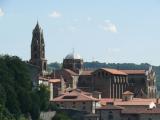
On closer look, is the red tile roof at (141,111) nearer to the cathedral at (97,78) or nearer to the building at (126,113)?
the building at (126,113)

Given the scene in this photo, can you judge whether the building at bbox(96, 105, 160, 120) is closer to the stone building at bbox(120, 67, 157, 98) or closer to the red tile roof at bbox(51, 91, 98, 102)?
the red tile roof at bbox(51, 91, 98, 102)

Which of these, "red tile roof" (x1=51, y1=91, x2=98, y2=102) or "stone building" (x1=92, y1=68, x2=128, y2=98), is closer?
"red tile roof" (x1=51, y1=91, x2=98, y2=102)

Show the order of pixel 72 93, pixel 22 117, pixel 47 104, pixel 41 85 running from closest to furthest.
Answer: pixel 22 117 → pixel 47 104 → pixel 41 85 → pixel 72 93

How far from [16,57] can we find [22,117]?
30.7 feet

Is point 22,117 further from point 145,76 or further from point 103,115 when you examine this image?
point 145,76

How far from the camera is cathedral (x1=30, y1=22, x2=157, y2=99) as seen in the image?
107m

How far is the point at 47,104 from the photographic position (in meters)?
80.4

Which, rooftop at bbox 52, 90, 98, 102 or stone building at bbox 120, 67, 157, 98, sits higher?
stone building at bbox 120, 67, 157, 98

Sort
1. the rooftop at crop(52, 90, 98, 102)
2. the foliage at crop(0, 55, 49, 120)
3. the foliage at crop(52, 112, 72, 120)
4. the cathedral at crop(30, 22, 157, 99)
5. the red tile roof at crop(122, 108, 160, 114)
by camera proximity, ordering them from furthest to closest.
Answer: the cathedral at crop(30, 22, 157, 99) → the rooftop at crop(52, 90, 98, 102) → the red tile roof at crop(122, 108, 160, 114) → the foliage at crop(52, 112, 72, 120) → the foliage at crop(0, 55, 49, 120)

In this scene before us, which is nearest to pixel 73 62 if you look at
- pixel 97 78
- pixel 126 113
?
pixel 97 78

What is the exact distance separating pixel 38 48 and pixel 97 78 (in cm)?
784

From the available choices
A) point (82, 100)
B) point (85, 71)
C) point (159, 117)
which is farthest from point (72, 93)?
point (85, 71)

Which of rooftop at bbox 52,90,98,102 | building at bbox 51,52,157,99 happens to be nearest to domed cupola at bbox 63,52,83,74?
building at bbox 51,52,157,99

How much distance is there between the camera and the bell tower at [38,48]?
10881 cm
